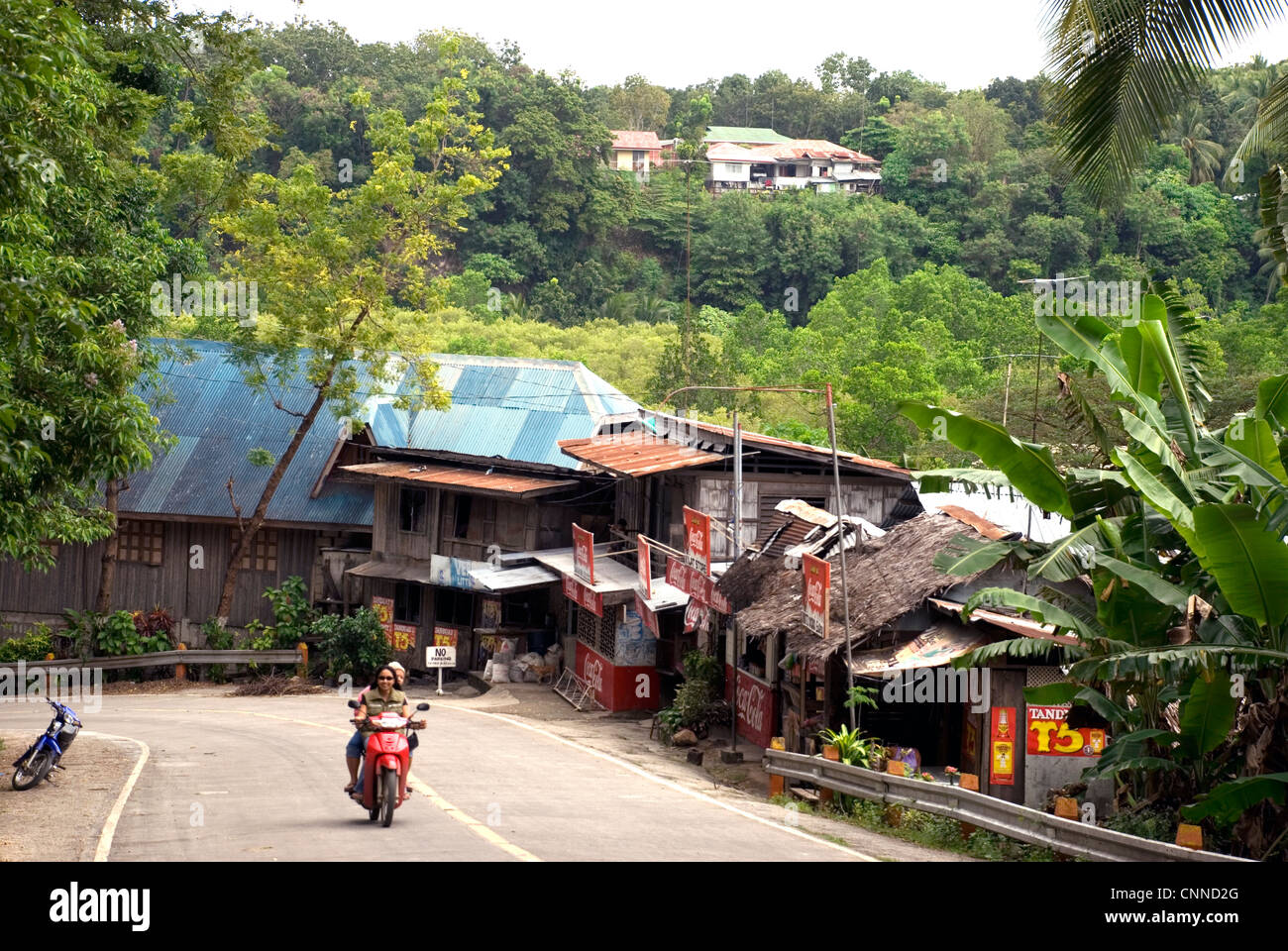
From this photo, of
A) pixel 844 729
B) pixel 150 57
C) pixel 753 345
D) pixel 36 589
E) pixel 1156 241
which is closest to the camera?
pixel 844 729

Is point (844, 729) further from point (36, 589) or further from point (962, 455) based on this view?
point (36, 589)

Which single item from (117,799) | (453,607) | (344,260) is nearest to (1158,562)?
(117,799)

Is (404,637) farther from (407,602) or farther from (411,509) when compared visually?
(411,509)

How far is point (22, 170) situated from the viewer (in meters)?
11.2

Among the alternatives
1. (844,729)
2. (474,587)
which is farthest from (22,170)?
(474,587)

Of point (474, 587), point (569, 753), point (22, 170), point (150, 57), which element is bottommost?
point (569, 753)

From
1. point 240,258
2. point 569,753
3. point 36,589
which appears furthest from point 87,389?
point 36,589

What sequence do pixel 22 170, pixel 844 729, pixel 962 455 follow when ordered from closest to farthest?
pixel 22 170 < pixel 844 729 < pixel 962 455

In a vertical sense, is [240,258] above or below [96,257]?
above

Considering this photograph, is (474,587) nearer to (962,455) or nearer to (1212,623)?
(962,455)

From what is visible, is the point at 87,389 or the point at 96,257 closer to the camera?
the point at 87,389

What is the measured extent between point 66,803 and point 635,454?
14545 millimetres

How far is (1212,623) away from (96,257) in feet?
49.8

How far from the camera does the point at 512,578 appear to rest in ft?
91.0
